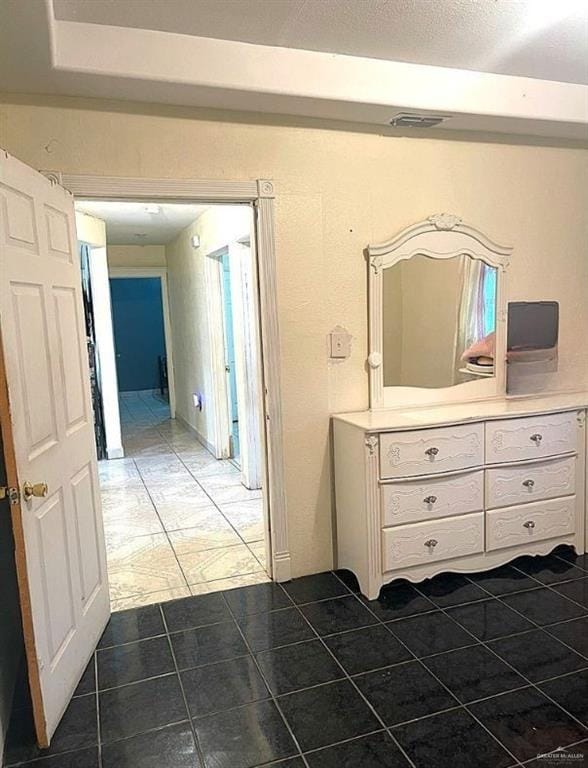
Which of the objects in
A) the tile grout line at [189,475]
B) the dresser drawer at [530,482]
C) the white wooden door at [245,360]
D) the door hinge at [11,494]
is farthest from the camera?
the white wooden door at [245,360]

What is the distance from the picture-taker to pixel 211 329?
5.52 metres

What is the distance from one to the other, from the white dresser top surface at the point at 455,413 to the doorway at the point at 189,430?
2.04 ft

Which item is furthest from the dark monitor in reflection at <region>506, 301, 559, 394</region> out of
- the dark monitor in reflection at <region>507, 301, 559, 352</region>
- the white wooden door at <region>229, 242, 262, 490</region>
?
the white wooden door at <region>229, 242, 262, 490</region>

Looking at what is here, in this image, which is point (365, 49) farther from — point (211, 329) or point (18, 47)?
point (211, 329)

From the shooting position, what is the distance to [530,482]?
3.11 metres

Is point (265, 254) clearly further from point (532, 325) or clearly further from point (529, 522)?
point (529, 522)

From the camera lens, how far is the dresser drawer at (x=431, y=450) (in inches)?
110

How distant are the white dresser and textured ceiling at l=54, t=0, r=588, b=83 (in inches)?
69.2

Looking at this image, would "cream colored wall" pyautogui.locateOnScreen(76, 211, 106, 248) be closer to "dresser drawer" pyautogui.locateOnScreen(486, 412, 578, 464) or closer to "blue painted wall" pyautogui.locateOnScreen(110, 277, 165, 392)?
"dresser drawer" pyautogui.locateOnScreen(486, 412, 578, 464)

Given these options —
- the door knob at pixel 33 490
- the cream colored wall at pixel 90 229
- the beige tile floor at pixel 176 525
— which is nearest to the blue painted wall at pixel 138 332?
the beige tile floor at pixel 176 525

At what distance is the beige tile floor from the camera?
10.3 feet

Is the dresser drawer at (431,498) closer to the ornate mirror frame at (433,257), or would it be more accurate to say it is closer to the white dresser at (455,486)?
the white dresser at (455,486)

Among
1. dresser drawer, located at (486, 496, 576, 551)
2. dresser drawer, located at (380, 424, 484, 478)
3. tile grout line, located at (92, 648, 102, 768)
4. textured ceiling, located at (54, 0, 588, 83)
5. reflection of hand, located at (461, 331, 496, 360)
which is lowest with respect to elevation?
tile grout line, located at (92, 648, 102, 768)

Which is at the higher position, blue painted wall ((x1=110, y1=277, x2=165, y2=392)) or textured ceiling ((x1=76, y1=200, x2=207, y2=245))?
textured ceiling ((x1=76, y1=200, x2=207, y2=245))
